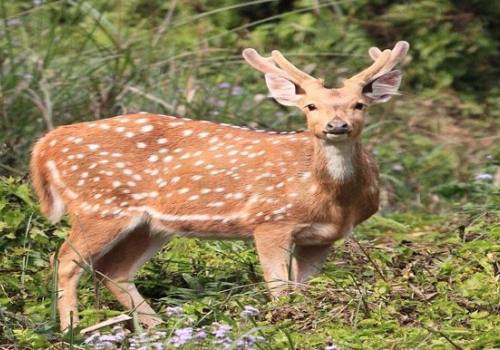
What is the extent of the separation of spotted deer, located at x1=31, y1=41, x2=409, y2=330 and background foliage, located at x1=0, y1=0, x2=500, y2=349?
0.65ft

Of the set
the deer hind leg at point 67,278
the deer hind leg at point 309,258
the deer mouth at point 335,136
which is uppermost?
the deer mouth at point 335,136

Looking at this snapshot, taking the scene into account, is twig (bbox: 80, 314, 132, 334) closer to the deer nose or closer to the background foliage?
the background foliage

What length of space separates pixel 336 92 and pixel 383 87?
12.2 inches

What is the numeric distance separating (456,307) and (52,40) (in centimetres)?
427

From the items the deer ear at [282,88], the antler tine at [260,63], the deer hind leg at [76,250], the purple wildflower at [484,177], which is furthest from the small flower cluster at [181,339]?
the purple wildflower at [484,177]

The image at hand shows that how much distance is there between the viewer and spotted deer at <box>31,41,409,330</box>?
24.1ft

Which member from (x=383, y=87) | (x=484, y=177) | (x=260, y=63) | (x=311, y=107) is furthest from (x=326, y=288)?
(x=484, y=177)

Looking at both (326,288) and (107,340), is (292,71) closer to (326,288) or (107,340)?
(326,288)

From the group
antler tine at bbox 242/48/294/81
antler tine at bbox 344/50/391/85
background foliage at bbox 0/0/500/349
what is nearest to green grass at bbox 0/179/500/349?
background foliage at bbox 0/0/500/349

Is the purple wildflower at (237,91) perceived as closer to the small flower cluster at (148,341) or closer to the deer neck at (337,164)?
the deer neck at (337,164)

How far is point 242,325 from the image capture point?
20.9 feet

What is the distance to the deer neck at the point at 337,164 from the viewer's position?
737 cm

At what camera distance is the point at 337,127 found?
703 centimetres

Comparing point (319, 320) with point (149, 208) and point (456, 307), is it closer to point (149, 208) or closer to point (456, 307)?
point (456, 307)
